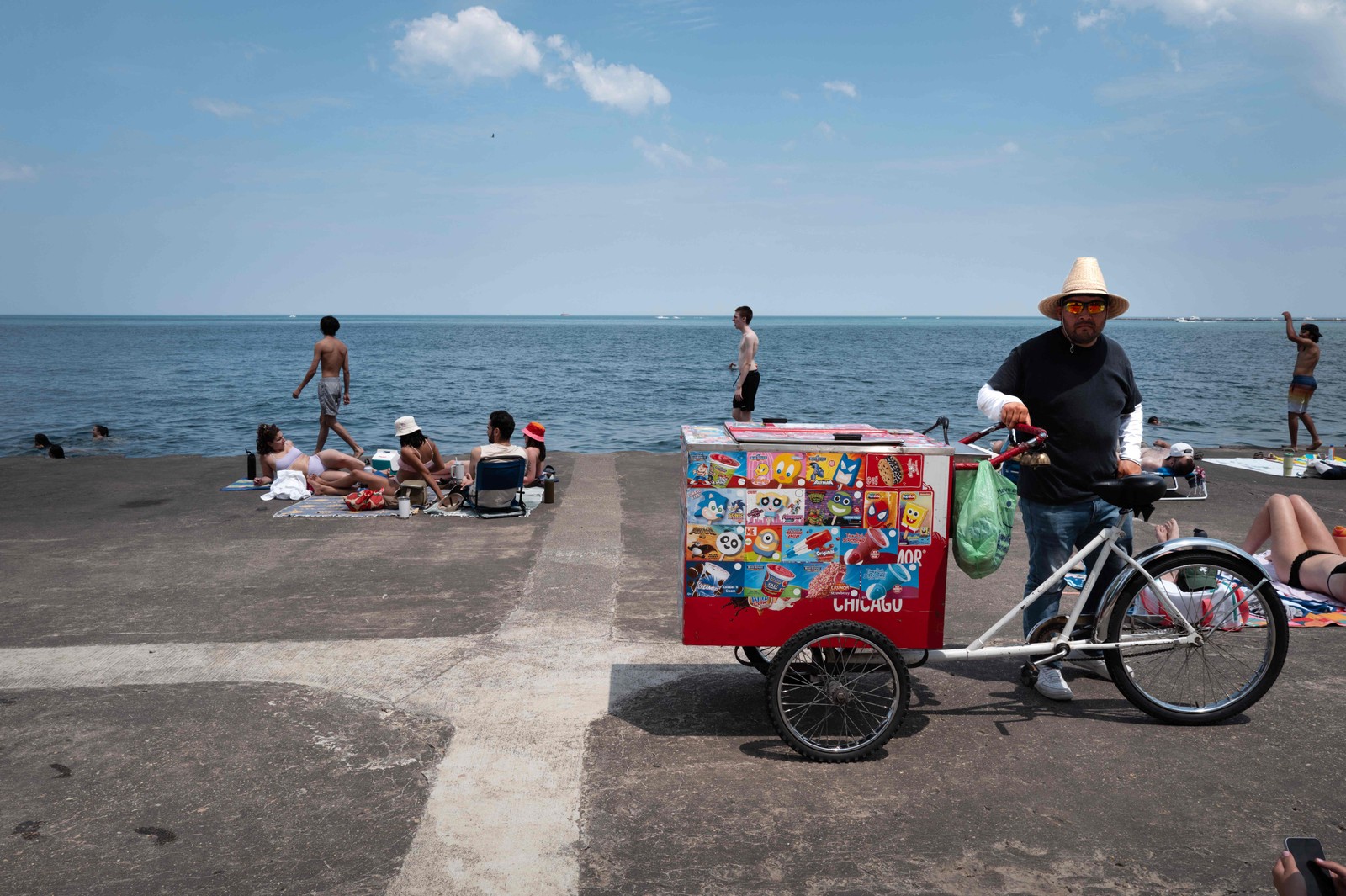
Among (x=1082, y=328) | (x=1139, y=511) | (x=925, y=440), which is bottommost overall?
(x=1139, y=511)

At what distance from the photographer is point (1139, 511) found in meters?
4.64

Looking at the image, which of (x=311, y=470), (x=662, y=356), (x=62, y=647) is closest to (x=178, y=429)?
(x=311, y=470)

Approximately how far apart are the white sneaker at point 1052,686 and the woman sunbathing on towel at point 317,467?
7616 millimetres

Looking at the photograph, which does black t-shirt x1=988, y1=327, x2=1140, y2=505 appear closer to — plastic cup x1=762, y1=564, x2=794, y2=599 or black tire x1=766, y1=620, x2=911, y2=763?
black tire x1=766, y1=620, x2=911, y2=763

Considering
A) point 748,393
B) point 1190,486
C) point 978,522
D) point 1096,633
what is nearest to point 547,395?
point 748,393

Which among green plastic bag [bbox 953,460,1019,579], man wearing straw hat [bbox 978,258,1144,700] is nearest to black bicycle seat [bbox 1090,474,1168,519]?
man wearing straw hat [bbox 978,258,1144,700]

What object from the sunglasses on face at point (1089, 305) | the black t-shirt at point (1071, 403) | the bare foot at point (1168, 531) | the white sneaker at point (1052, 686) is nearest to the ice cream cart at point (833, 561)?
the black t-shirt at point (1071, 403)

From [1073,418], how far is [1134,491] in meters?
0.52

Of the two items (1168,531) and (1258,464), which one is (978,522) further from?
(1258,464)

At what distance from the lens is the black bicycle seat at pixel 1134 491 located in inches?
176

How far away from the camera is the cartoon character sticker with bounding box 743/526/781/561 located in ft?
14.0

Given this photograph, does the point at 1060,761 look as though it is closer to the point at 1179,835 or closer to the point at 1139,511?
the point at 1179,835

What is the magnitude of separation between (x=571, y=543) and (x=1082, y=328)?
4993 millimetres

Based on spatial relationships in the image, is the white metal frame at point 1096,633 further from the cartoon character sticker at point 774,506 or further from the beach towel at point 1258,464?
the beach towel at point 1258,464
